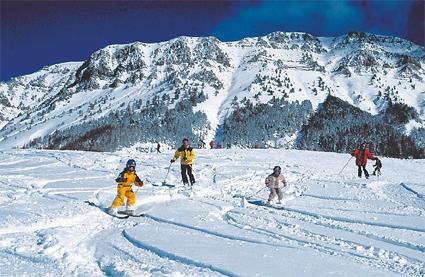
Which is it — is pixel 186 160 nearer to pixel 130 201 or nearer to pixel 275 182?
pixel 275 182

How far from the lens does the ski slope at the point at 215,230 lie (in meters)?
7.77

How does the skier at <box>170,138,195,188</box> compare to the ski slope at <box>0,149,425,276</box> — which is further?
the skier at <box>170,138,195,188</box>

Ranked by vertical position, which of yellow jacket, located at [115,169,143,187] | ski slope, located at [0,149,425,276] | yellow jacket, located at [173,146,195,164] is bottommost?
ski slope, located at [0,149,425,276]

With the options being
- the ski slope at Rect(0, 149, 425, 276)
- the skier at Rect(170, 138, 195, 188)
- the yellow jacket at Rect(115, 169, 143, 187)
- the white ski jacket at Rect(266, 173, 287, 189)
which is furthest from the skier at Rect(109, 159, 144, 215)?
the skier at Rect(170, 138, 195, 188)

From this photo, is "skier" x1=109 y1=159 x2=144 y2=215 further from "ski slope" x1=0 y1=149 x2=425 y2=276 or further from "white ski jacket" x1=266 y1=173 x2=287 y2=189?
"white ski jacket" x1=266 y1=173 x2=287 y2=189

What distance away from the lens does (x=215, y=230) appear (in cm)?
1024

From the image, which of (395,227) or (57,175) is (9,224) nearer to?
(395,227)

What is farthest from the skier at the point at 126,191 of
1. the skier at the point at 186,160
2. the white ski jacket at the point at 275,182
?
the skier at the point at 186,160

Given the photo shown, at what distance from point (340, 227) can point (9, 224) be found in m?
7.25

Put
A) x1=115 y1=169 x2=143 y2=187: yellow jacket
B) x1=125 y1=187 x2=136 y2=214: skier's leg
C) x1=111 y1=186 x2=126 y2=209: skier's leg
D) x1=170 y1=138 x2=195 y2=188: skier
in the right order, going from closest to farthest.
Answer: x1=125 y1=187 x2=136 y2=214: skier's leg, x1=111 y1=186 x2=126 y2=209: skier's leg, x1=115 y1=169 x2=143 y2=187: yellow jacket, x1=170 y1=138 x2=195 y2=188: skier

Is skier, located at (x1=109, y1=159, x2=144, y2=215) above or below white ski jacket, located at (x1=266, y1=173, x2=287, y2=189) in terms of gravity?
below

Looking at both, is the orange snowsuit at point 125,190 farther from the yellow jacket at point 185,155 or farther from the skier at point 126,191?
the yellow jacket at point 185,155

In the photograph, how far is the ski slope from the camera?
306 inches

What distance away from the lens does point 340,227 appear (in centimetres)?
1062
